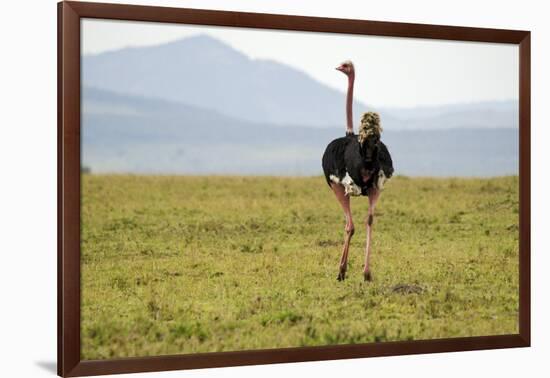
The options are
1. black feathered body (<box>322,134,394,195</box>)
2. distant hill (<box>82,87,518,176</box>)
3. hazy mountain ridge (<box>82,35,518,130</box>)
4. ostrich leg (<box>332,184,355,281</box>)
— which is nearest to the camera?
distant hill (<box>82,87,518,176</box>)

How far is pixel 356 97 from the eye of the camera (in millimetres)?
11719

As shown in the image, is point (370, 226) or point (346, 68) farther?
point (370, 226)

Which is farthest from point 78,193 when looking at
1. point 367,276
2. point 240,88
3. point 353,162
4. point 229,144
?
point 367,276

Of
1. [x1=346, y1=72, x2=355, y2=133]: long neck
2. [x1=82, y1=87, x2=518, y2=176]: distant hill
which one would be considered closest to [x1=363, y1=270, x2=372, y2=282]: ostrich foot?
[x1=82, y1=87, x2=518, y2=176]: distant hill

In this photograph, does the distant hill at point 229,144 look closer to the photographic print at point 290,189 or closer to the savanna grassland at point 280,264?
the photographic print at point 290,189

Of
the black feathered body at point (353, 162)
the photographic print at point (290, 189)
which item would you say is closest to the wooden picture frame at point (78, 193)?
the photographic print at point (290, 189)

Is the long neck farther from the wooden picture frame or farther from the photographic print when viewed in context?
the wooden picture frame

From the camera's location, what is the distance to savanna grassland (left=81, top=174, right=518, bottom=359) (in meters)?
10.5

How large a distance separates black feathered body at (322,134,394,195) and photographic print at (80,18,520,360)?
1 cm

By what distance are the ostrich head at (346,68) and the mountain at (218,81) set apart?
0.24 m

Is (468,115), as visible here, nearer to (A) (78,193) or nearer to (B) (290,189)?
(B) (290,189)

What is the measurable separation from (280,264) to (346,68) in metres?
2.10

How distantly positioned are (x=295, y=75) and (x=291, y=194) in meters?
1.69

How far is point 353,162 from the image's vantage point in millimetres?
11508
